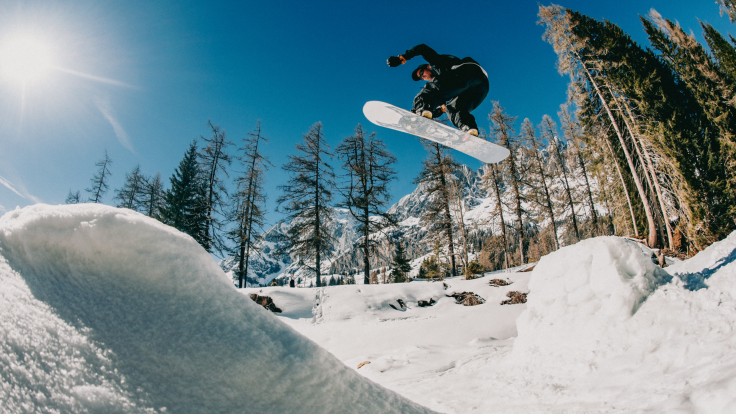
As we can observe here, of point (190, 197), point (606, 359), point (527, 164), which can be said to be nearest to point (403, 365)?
point (606, 359)

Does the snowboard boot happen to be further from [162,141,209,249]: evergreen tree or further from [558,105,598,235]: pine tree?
[558,105,598,235]: pine tree

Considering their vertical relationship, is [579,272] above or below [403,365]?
above

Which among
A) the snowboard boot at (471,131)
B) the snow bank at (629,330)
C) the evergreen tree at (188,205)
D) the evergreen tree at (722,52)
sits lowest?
the snow bank at (629,330)

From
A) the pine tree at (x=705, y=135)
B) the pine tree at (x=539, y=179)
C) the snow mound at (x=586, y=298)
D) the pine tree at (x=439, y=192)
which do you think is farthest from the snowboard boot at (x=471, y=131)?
the pine tree at (x=539, y=179)

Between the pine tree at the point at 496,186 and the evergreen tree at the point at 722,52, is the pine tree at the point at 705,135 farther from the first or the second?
the pine tree at the point at 496,186

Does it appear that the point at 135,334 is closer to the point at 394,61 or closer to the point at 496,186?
the point at 394,61

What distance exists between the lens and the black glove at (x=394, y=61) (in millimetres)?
5504

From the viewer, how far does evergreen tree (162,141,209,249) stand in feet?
64.6

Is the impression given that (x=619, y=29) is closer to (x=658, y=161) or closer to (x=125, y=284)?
(x=658, y=161)

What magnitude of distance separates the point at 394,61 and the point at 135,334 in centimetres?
526

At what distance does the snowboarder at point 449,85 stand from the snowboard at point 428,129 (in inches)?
9.5

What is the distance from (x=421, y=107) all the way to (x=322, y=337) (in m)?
6.21

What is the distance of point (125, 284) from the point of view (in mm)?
1501

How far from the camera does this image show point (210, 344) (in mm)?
1464
